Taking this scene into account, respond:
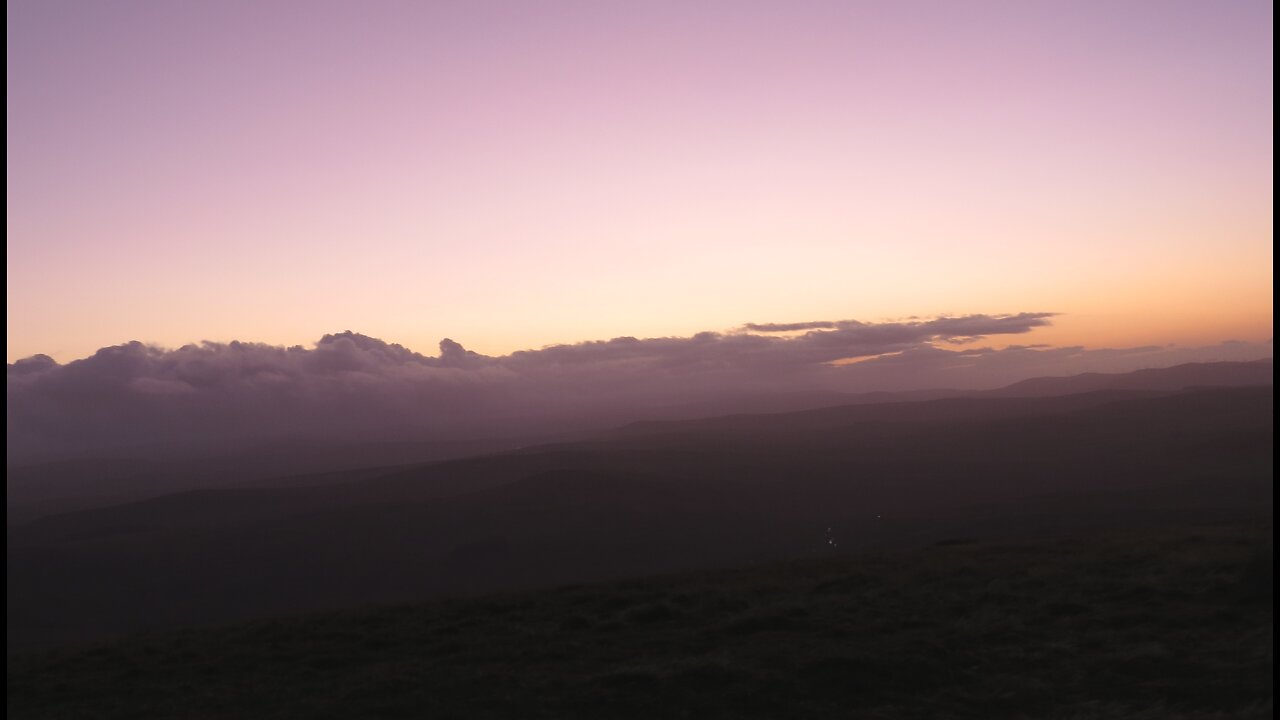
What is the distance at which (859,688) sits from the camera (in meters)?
14.7

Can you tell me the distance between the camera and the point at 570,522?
121250 mm

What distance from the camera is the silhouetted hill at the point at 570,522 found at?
86838mm

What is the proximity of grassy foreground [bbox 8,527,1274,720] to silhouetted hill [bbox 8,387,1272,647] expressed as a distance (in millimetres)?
58598

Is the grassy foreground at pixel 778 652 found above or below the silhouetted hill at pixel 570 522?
above

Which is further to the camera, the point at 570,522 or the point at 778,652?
the point at 570,522

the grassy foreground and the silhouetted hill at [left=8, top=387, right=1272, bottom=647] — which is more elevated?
the grassy foreground

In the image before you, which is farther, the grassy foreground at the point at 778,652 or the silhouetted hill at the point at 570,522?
the silhouetted hill at the point at 570,522

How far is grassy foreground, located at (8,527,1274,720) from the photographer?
13984 millimetres

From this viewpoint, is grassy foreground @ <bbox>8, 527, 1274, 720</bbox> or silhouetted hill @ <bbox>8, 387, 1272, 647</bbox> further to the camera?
silhouetted hill @ <bbox>8, 387, 1272, 647</bbox>

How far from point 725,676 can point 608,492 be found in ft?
432

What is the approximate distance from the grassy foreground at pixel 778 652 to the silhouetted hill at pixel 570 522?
58.6m

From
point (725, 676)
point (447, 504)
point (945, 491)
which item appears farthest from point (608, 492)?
point (725, 676)

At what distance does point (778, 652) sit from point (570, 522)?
10647cm

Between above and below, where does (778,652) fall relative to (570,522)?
above
